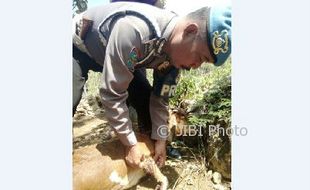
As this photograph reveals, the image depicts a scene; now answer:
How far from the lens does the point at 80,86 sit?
1.75 m

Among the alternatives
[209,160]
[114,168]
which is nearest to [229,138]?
[209,160]

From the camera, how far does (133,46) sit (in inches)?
64.0

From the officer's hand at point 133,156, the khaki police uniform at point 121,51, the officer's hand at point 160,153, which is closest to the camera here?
the khaki police uniform at point 121,51

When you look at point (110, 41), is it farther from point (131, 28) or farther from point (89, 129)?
point (89, 129)

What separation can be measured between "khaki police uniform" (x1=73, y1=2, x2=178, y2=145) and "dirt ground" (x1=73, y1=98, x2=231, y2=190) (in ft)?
0.33

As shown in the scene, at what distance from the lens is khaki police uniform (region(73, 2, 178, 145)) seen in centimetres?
163

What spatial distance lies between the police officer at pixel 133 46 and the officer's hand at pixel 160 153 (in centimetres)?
2

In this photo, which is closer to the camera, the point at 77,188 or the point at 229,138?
the point at 77,188

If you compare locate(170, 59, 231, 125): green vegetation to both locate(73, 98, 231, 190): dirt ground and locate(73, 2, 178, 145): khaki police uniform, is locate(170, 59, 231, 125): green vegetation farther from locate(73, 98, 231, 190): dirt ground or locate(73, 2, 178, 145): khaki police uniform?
locate(73, 98, 231, 190): dirt ground

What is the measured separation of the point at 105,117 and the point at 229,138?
539mm

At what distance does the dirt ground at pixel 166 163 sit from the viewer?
71.5 inches

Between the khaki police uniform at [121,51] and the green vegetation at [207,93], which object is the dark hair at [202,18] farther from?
the green vegetation at [207,93]

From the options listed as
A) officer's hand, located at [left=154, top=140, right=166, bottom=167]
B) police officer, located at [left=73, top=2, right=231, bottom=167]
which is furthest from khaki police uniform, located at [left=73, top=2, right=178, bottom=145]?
officer's hand, located at [left=154, top=140, right=166, bottom=167]

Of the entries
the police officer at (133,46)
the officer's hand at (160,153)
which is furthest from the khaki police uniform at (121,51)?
the officer's hand at (160,153)
